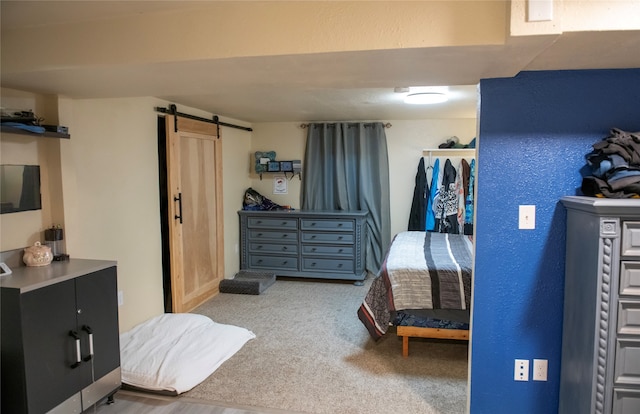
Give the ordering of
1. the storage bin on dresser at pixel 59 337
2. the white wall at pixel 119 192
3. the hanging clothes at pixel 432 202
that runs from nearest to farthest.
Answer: the storage bin on dresser at pixel 59 337 < the white wall at pixel 119 192 < the hanging clothes at pixel 432 202

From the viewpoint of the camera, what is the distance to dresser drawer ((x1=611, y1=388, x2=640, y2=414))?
1.72 metres

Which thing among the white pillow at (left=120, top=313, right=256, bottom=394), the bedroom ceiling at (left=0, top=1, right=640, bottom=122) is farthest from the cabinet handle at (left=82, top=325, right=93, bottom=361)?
the bedroom ceiling at (left=0, top=1, right=640, bottom=122)

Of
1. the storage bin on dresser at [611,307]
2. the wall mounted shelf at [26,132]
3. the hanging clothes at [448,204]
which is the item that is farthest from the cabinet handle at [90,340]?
the hanging clothes at [448,204]

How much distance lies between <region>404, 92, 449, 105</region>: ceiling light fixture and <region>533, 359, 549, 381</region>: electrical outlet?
2.28 meters

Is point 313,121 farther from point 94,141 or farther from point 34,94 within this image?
point 34,94

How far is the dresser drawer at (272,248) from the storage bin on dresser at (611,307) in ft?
12.5

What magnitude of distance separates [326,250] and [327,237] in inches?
6.5

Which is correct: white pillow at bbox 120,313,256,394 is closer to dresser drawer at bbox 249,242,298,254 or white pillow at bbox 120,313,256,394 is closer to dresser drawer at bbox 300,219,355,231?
dresser drawer at bbox 249,242,298,254

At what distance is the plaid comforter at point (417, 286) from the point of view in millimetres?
3014

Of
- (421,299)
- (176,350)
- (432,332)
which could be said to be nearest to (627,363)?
(421,299)

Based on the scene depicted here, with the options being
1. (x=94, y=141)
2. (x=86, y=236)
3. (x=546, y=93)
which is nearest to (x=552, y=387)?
(x=546, y=93)

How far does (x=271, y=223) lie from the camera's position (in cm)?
538

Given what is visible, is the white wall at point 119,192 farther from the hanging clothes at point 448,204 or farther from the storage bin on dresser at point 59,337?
the hanging clothes at point 448,204

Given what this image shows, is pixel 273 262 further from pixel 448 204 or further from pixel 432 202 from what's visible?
pixel 448 204
